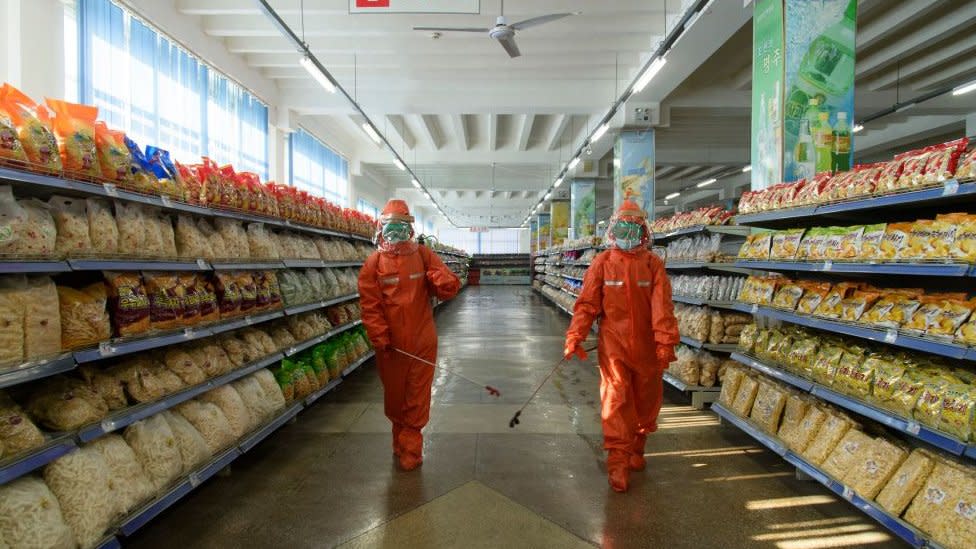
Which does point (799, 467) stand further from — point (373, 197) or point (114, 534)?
point (373, 197)

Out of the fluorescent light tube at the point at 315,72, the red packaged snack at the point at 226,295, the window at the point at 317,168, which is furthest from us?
the window at the point at 317,168

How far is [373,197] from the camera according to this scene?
20094 millimetres

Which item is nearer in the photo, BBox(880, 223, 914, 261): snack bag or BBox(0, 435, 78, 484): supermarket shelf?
BBox(0, 435, 78, 484): supermarket shelf

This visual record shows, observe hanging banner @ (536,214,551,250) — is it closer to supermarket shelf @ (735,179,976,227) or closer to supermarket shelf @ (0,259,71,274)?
supermarket shelf @ (735,179,976,227)

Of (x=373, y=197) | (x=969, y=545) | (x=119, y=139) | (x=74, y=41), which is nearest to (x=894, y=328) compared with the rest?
(x=969, y=545)


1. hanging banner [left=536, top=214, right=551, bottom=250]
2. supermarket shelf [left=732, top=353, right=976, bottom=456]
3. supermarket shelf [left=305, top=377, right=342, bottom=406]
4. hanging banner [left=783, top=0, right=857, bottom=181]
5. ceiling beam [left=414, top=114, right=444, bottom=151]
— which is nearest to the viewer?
supermarket shelf [left=732, top=353, right=976, bottom=456]

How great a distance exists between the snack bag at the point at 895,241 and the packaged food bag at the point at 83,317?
4.15 m

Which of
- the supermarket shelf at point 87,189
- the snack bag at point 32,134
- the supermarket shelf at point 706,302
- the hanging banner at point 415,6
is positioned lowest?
the supermarket shelf at point 706,302

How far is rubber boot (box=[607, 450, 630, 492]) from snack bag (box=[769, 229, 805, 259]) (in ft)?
6.07

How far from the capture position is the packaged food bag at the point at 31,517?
6.11 ft

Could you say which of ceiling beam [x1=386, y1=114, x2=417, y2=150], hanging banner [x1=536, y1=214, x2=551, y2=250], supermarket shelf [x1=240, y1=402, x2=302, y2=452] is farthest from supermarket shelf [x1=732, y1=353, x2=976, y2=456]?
hanging banner [x1=536, y1=214, x2=551, y2=250]

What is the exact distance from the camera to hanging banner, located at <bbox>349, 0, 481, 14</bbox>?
14.5 feet

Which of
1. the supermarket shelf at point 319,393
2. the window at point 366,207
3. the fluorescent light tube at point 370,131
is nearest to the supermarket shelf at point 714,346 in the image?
the supermarket shelf at point 319,393

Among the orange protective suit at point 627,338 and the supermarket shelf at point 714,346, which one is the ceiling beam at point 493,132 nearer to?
the supermarket shelf at point 714,346
